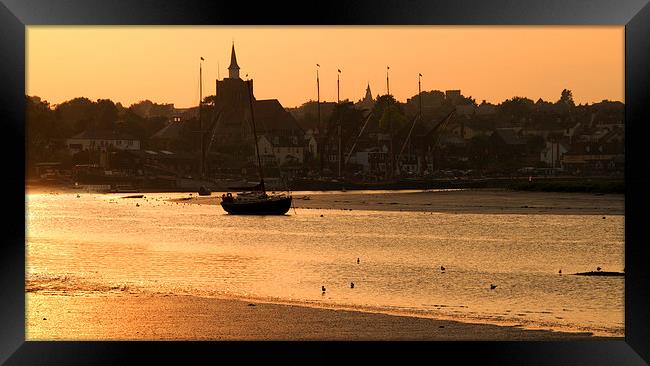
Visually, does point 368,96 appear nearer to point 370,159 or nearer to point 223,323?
point 370,159

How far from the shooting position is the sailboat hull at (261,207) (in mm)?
47281

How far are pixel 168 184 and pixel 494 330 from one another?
85.8 metres

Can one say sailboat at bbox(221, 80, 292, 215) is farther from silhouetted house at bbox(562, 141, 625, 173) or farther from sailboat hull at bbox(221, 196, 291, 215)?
silhouetted house at bbox(562, 141, 625, 173)

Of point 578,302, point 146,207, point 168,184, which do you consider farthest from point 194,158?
point 578,302

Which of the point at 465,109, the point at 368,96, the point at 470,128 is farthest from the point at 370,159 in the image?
the point at 368,96

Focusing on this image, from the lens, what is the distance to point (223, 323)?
11.4 metres

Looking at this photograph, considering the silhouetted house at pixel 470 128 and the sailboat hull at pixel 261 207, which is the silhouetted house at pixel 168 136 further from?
the sailboat hull at pixel 261 207

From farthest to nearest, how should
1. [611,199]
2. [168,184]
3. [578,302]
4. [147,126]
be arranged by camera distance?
[147,126] < [168,184] < [611,199] < [578,302]

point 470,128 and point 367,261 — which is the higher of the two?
point 470,128

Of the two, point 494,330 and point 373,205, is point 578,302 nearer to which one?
point 494,330

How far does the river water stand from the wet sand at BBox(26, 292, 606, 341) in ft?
3.15

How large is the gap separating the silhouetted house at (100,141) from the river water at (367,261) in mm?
59417

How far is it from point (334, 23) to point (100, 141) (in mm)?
102605

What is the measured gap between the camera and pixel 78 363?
5.83 metres
